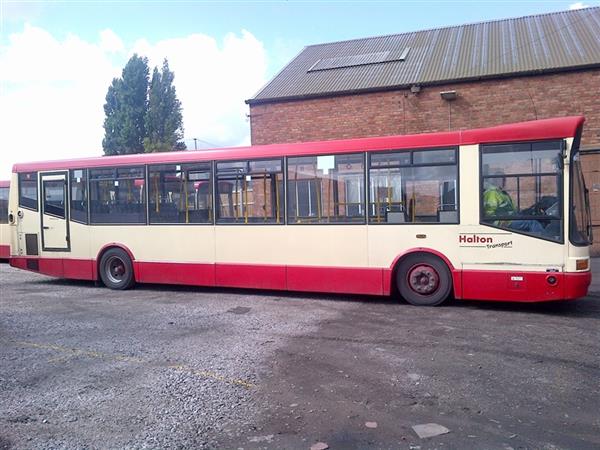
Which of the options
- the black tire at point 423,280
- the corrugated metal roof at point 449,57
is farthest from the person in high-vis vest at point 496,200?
the corrugated metal roof at point 449,57

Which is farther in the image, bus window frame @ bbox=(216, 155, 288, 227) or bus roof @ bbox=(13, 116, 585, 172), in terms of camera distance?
bus window frame @ bbox=(216, 155, 288, 227)

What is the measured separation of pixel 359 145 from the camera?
29.0 feet

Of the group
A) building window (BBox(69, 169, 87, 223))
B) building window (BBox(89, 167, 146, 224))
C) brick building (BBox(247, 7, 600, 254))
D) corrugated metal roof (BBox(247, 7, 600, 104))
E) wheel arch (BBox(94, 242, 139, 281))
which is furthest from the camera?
corrugated metal roof (BBox(247, 7, 600, 104))

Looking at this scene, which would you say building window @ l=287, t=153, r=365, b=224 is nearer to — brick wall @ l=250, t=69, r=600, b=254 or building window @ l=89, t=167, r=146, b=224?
building window @ l=89, t=167, r=146, b=224

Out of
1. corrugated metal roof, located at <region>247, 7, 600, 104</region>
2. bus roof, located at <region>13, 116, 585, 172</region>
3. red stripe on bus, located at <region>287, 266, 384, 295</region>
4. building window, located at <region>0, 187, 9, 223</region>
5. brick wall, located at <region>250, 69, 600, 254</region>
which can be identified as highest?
corrugated metal roof, located at <region>247, 7, 600, 104</region>

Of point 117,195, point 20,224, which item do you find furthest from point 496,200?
point 20,224

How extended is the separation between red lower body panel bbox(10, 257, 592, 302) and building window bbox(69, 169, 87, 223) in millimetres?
969

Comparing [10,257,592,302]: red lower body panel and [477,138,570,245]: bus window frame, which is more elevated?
[477,138,570,245]: bus window frame

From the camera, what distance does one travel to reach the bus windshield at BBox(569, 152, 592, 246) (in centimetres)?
748

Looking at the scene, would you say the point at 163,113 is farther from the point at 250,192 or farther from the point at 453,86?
the point at 250,192

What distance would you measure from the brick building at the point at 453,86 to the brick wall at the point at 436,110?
29mm

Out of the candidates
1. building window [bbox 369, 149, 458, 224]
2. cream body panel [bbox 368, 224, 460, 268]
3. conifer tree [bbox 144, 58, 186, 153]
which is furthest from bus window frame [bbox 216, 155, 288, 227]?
conifer tree [bbox 144, 58, 186, 153]

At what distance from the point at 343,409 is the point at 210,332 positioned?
3.00m

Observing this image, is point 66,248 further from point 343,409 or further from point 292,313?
point 343,409
